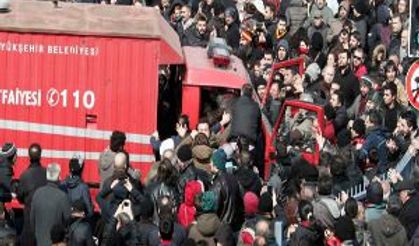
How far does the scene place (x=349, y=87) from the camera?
2770cm

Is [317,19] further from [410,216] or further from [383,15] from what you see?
[410,216]

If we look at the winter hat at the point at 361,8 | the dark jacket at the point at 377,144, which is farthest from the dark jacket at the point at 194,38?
the dark jacket at the point at 377,144

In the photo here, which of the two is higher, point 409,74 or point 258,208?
point 409,74

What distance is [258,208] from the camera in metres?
20.3

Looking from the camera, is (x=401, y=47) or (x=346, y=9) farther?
(x=346, y=9)

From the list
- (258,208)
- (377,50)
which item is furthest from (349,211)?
(377,50)

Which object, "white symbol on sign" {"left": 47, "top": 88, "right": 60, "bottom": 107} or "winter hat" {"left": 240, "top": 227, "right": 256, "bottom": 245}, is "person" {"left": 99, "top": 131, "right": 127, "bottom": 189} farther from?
"winter hat" {"left": 240, "top": 227, "right": 256, "bottom": 245}

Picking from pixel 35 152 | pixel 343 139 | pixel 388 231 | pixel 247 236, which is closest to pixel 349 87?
pixel 343 139

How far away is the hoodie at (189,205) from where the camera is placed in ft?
68.4

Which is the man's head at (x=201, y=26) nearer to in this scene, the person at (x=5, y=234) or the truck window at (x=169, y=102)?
the truck window at (x=169, y=102)

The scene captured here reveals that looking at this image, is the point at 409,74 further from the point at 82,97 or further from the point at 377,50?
the point at 377,50

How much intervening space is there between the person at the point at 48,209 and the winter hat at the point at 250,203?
2.17m

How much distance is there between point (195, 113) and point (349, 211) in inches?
214

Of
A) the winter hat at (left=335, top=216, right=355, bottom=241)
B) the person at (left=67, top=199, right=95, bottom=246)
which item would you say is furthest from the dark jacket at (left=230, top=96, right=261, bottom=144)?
the winter hat at (left=335, top=216, right=355, bottom=241)
